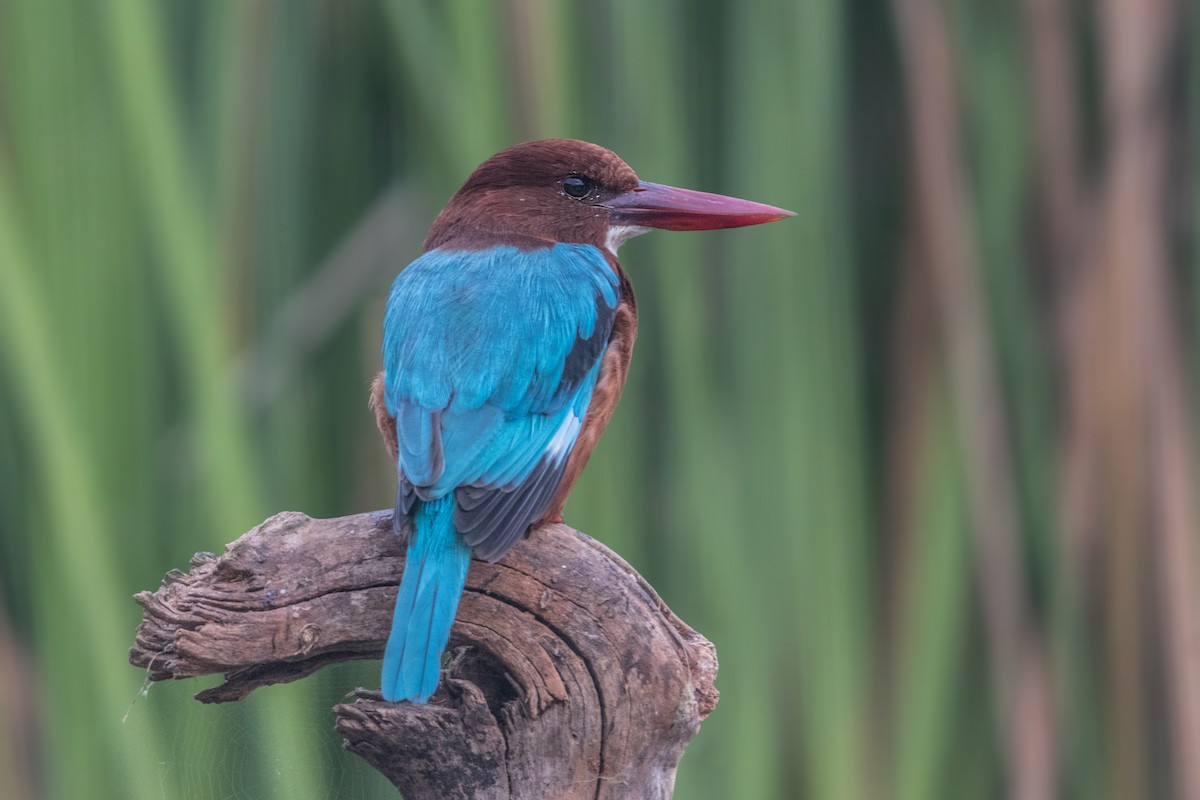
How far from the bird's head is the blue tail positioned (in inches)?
26.2

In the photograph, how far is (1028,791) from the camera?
8.92ft

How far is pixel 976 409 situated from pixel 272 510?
1381mm

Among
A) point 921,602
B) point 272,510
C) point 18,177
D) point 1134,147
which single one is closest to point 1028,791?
point 921,602

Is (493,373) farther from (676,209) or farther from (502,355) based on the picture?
(676,209)

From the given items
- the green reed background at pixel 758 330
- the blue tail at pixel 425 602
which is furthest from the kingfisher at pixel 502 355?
the green reed background at pixel 758 330

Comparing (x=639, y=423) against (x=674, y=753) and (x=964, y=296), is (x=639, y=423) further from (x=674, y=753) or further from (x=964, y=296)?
(x=674, y=753)

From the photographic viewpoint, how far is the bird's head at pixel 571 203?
2184 mm

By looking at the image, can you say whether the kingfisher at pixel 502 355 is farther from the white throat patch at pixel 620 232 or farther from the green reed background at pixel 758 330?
the green reed background at pixel 758 330

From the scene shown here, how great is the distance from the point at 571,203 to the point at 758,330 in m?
0.59

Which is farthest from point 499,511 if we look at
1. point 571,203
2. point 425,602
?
point 571,203

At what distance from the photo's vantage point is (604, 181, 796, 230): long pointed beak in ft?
7.22

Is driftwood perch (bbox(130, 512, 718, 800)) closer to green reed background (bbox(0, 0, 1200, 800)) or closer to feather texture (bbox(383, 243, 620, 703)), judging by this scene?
feather texture (bbox(383, 243, 620, 703))

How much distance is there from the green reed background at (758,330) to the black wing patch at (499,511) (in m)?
0.84

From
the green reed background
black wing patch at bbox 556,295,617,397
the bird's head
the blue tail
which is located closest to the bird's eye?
the bird's head
